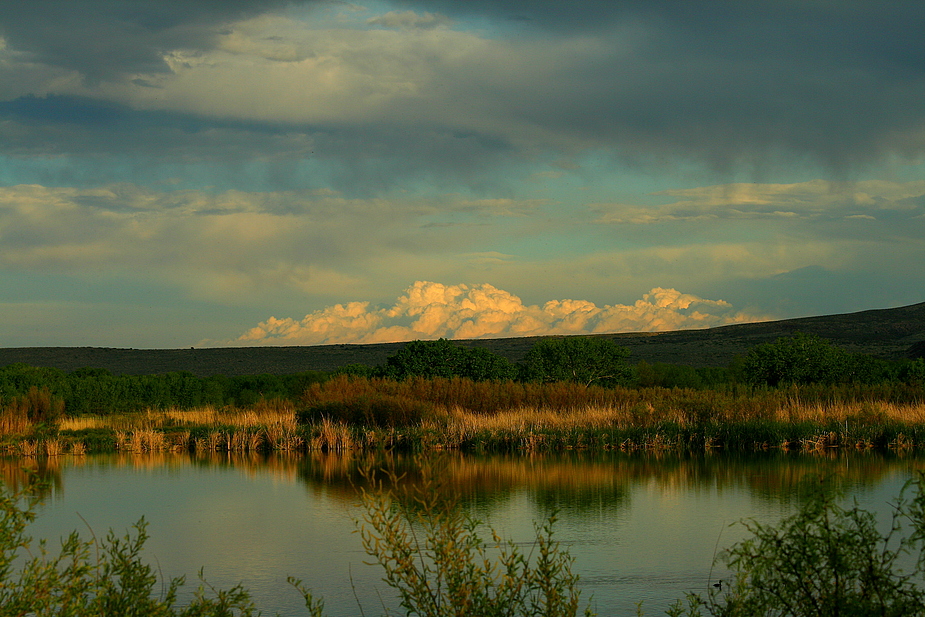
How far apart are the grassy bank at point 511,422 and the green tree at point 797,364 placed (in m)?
2.98

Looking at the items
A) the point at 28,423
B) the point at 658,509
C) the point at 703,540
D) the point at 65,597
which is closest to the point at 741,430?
the point at 658,509

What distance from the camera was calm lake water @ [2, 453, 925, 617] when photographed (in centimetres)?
991

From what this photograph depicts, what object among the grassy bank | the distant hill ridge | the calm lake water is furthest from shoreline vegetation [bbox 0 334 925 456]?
the distant hill ridge

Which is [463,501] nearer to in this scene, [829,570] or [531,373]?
[829,570]

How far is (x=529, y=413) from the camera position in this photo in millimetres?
25953

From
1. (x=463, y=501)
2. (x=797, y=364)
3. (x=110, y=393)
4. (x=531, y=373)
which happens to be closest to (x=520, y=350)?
(x=531, y=373)

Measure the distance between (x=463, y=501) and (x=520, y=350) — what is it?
251ft

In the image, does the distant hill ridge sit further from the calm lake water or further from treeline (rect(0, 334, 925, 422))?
the calm lake water

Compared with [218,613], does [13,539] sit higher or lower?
higher

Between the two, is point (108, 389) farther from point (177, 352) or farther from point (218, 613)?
point (177, 352)

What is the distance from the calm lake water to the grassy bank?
1721 mm

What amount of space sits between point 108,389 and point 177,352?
6296cm

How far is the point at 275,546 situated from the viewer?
39.2 ft

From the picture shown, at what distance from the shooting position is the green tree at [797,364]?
102 ft
